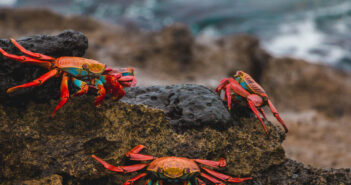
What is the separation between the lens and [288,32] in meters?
19.9

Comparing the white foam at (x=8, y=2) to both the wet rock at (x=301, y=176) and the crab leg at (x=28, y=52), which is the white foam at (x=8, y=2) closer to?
the crab leg at (x=28, y=52)

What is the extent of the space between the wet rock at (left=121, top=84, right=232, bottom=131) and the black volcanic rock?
0.75 m

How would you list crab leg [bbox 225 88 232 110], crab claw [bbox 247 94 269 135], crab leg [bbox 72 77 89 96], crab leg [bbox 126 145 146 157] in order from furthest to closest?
crab leg [bbox 225 88 232 110] < crab claw [bbox 247 94 269 135] < crab leg [bbox 126 145 146 157] < crab leg [bbox 72 77 89 96]

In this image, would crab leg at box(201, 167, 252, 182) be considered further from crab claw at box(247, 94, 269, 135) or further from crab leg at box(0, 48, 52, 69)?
crab leg at box(0, 48, 52, 69)

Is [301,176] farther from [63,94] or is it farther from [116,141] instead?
[63,94]

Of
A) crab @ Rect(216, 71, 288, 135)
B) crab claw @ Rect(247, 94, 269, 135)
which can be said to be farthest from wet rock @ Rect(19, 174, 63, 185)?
crab claw @ Rect(247, 94, 269, 135)

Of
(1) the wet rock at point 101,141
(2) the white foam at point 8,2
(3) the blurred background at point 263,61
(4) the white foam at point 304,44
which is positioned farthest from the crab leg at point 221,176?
(2) the white foam at point 8,2

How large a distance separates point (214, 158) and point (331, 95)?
1008 cm

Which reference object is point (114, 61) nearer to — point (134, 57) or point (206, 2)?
point (134, 57)

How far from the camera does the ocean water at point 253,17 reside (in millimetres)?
18438

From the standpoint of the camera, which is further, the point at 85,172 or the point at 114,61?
the point at 114,61

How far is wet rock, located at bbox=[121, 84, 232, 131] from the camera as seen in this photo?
11.1 ft

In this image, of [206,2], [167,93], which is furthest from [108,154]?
A: [206,2]

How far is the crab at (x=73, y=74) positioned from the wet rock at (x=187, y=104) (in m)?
0.33
